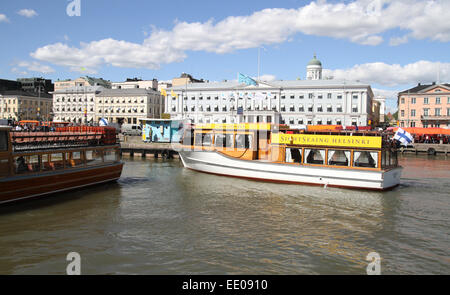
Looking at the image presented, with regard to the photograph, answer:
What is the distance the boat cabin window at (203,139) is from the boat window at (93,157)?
32.2 ft

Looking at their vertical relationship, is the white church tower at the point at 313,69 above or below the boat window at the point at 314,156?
above

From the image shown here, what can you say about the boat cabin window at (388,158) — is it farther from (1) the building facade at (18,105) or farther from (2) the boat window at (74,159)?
(1) the building facade at (18,105)

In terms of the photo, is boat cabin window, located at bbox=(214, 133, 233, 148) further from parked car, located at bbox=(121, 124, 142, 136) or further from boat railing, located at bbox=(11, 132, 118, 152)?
parked car, located at bbox=(121, 124, 142, 136)

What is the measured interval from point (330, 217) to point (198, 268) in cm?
851

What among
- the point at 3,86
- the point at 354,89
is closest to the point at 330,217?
the point at 354,89

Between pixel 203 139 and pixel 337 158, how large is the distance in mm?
11483

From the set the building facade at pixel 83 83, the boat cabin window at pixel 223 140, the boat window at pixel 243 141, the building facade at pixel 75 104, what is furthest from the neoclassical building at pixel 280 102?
the boat window at pixel 243 141

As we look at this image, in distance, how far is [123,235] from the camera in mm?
14547

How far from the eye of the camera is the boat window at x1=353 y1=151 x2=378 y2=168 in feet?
82.0

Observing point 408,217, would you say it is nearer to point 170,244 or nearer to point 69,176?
point 170,244

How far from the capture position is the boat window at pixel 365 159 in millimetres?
24984

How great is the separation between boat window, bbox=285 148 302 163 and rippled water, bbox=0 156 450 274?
13.3 feet

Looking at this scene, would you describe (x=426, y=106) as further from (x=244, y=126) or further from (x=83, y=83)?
(x=83, y=83)

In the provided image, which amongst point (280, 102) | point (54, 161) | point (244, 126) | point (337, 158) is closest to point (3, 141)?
point (54, 161)
